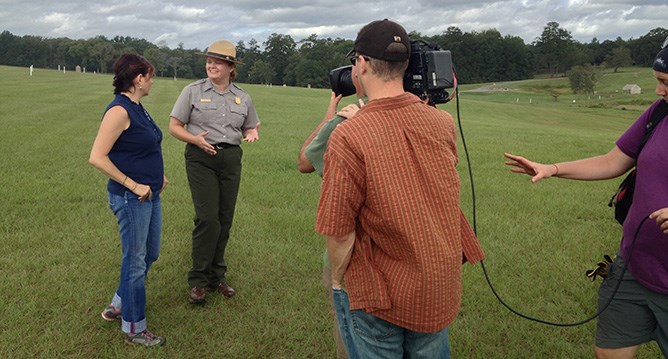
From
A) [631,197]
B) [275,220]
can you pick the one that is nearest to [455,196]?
[631,197]

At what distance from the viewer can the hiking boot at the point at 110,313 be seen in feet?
14.0

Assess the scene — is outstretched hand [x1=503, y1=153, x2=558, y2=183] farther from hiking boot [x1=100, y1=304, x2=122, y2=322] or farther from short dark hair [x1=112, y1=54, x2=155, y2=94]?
hiking boot [x1=100, y1=304, x2=122, y2=322]

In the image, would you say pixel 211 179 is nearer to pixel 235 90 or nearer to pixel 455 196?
pixel 235 90

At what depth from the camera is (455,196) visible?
217 cm

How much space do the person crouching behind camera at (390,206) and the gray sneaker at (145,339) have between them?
2.34 m

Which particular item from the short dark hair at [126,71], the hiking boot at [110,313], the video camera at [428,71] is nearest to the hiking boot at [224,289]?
the hiking boot at [110,313]

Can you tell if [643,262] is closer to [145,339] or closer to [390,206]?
[390,206]

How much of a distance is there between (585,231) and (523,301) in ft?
8.39

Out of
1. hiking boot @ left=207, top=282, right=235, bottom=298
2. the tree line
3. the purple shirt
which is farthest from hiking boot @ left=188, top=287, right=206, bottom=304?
the tree line

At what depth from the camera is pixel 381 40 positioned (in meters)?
2.04

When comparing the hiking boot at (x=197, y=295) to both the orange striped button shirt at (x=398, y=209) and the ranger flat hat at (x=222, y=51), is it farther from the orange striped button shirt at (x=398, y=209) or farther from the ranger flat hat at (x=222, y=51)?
the orange striped button shirt at (x=398, y=209)

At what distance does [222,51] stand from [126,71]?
1098mm

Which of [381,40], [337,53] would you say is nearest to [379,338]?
[381,40]

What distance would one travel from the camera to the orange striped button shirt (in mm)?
2012
